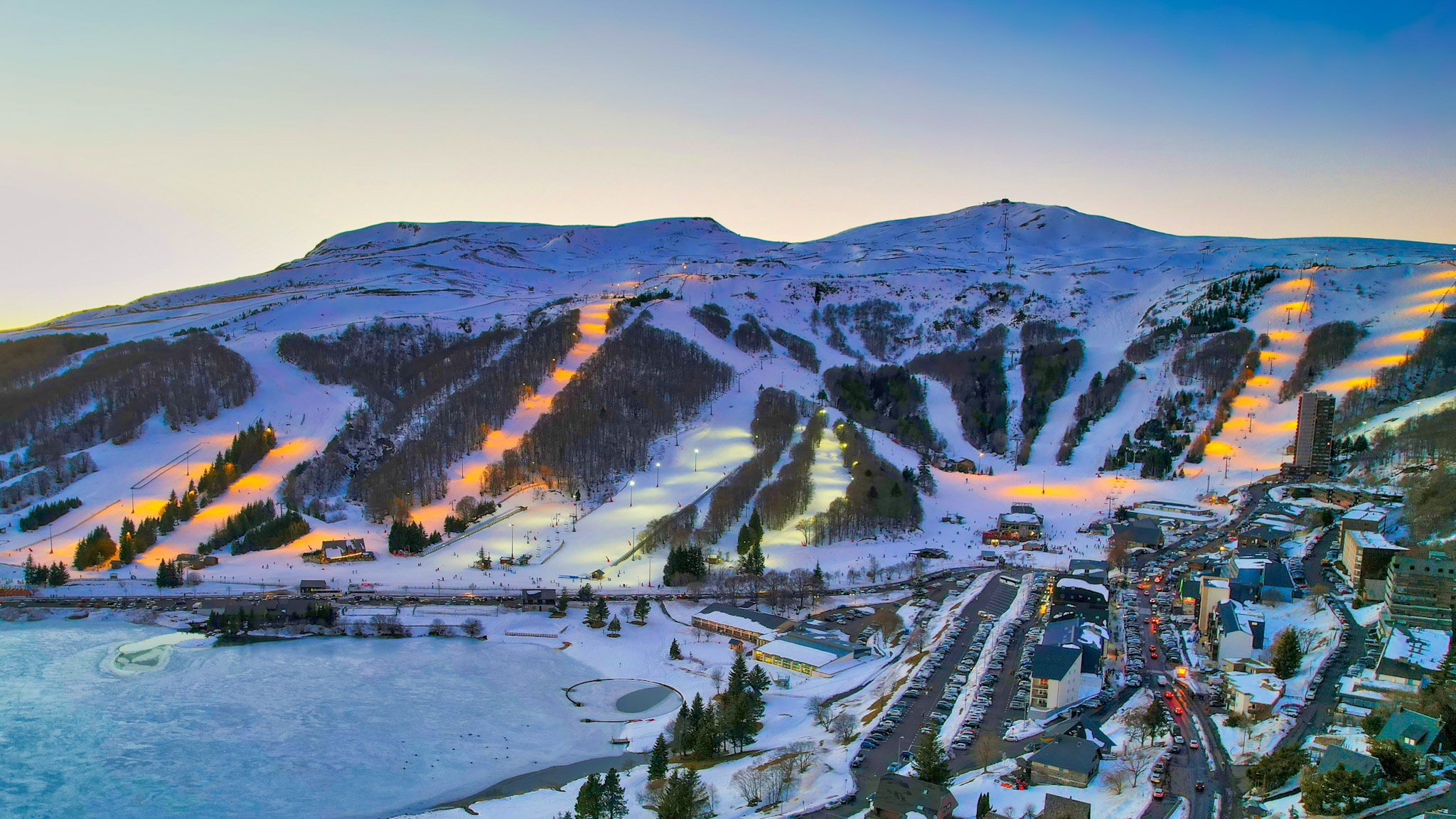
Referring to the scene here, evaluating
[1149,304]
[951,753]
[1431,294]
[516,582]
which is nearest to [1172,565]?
[951,753]

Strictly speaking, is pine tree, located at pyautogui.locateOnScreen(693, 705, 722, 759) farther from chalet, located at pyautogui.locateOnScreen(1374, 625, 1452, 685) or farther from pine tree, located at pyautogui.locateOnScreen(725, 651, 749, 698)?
chalet, located at pyautogui.locateOnScreen(1374, 625, 1452, 685)

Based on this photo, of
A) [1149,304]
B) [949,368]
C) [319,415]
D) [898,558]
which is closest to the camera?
[898,558]

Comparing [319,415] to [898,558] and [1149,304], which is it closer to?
[898,558]

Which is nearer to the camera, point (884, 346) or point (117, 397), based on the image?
point (117, 397)

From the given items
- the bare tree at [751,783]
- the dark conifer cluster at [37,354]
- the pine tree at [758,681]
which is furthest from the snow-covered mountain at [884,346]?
the bare tree at [751,783]

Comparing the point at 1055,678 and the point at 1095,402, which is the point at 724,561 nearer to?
the point at 1055,678

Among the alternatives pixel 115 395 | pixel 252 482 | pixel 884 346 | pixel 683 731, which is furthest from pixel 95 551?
pixel 884 346

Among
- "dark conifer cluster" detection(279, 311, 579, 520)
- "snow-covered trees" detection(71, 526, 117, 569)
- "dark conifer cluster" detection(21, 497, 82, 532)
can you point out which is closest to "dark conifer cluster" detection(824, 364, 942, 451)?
"dark conifer cluster" detection(279, 311, 579, 520)
